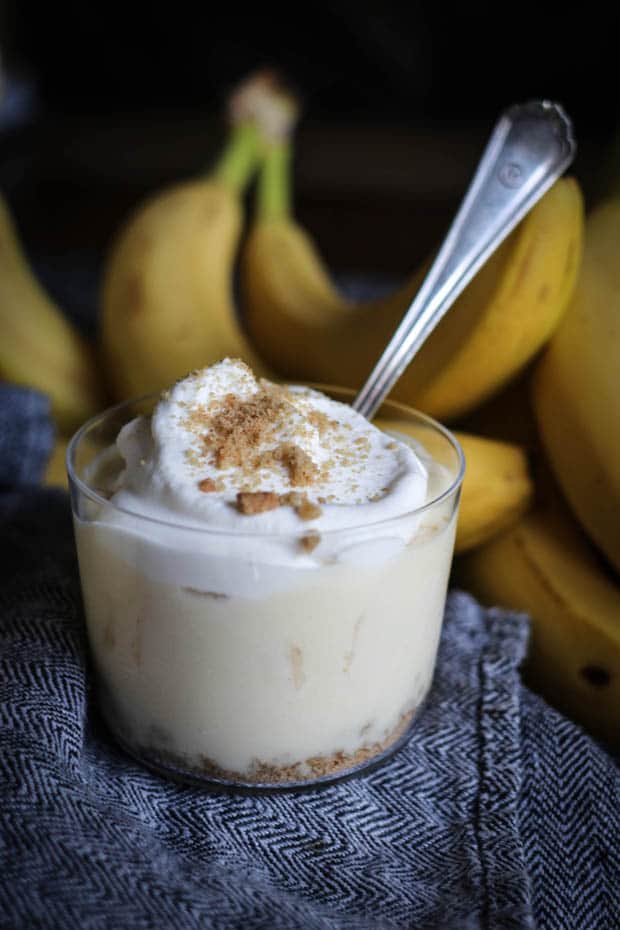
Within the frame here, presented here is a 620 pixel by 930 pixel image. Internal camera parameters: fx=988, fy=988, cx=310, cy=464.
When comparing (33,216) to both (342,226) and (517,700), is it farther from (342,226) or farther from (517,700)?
(517,700)

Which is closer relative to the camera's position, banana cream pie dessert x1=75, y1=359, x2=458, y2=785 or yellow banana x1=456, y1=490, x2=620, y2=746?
banana cream pie dessert x1=75, y1=359, x2=458, y2=785

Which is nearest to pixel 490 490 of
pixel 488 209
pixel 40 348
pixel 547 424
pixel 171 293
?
pixel 547 424

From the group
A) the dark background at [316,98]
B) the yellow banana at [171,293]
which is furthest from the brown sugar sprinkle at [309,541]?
the dark background at [316,98]

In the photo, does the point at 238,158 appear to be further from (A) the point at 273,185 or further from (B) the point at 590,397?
(B) the point at 590,397

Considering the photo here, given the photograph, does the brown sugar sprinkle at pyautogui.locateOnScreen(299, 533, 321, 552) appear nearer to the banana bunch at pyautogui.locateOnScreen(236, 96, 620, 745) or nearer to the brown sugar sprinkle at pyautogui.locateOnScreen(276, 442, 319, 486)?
the brown sugar sprinkle at pyautogui.locateOnScreen(276, 442, 319, 486)

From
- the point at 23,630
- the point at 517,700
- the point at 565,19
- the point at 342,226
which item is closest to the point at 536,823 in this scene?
the point at 517,700

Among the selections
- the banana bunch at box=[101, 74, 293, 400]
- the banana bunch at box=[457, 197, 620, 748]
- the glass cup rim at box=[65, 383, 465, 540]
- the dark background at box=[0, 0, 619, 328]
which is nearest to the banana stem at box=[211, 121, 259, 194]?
the banana bunch at box=[101, 74, 293, 400]
